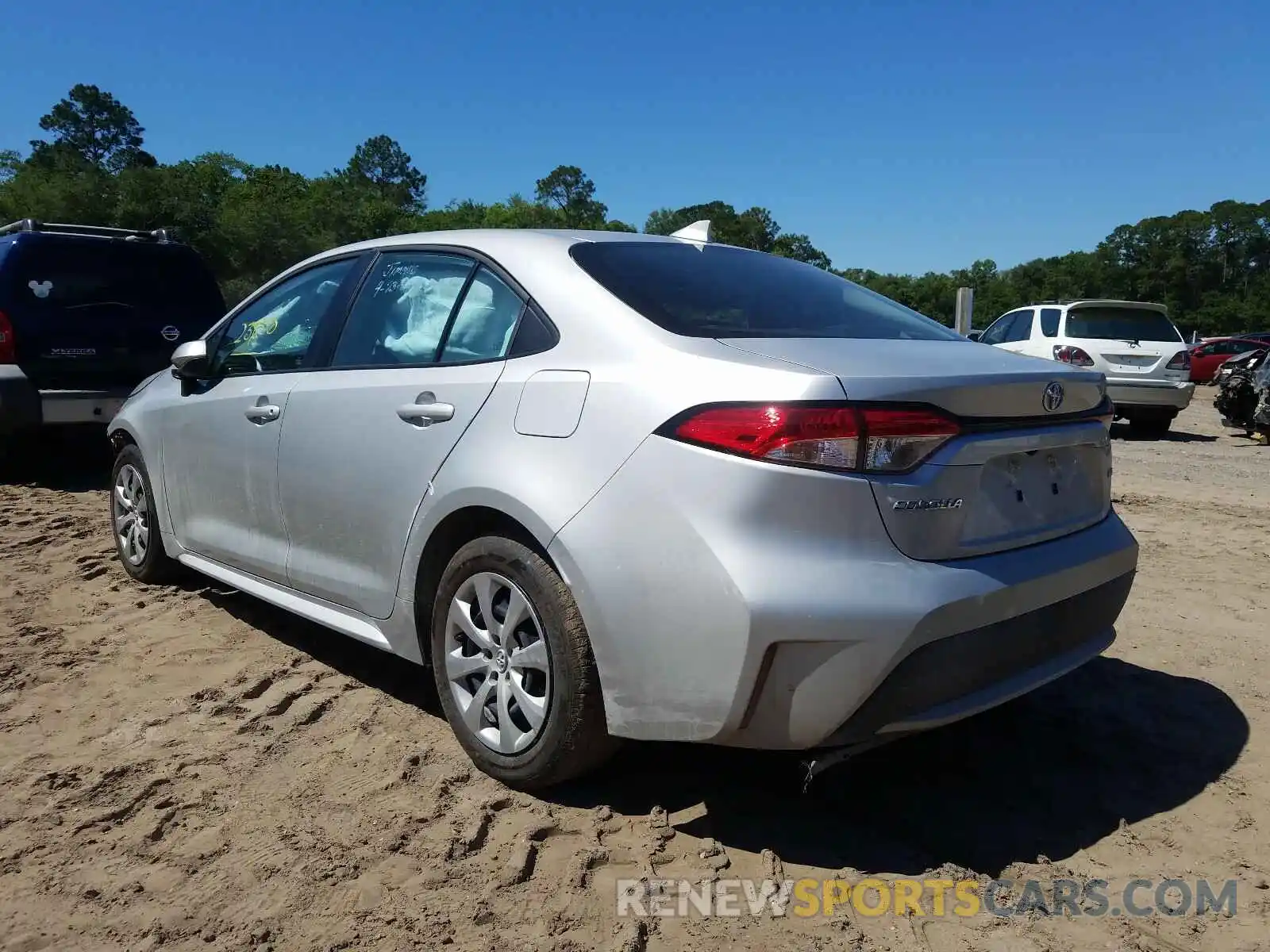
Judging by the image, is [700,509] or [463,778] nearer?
[700,509]

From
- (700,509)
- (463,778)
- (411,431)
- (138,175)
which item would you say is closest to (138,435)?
(411,431)

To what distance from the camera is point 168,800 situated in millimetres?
2801

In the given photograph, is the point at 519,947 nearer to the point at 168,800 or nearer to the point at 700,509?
the point at 700,509

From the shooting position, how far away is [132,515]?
494cm

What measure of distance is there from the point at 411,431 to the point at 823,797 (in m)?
1.65

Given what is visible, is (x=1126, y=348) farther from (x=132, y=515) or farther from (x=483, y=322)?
(x=132, y=515)

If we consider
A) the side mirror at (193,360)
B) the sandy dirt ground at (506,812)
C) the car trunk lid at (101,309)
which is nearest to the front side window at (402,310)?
the side mirror at (193,360)

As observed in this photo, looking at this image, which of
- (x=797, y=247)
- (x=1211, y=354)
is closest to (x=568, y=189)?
(x=797, y=247)

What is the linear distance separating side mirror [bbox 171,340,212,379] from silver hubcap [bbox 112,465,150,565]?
0.80 m

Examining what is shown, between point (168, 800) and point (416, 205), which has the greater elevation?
point (416, 205)

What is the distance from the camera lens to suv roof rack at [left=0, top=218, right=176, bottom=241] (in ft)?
24.6

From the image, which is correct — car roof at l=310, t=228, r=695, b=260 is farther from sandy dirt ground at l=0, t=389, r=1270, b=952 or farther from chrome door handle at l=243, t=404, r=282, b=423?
sandy dirt ground at l=0, t=389, r=1270, b=952

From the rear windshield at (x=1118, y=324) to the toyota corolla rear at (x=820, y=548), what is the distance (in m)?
10.5

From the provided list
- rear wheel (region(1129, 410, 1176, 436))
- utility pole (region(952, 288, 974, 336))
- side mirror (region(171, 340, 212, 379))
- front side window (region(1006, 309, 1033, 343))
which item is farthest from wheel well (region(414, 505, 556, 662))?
rear wheel (region(1129, 410, 1176, 436))
